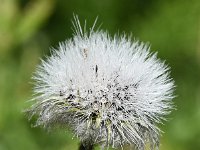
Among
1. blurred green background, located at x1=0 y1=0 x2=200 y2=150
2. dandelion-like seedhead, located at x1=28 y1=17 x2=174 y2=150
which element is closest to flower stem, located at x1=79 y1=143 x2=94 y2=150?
dandelion-like seedhead, located at x1=28 y1=17 x2=174 y2=150

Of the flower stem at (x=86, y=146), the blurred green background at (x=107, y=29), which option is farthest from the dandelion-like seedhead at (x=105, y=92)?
the blurred green background at (x=107, y=29)

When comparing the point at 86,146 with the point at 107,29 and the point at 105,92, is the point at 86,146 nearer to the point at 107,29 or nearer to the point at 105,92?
the point at 105,92

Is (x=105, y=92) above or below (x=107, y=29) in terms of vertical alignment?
below

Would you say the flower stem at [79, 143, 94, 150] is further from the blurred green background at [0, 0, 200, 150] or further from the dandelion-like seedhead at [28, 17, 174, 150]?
the blurred green background at [0, 0, 200, 150]

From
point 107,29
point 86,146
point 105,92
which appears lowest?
point 86,146

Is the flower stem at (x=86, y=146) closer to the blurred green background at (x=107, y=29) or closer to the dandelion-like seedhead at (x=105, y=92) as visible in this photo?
the dandelion-like seedhead at (x=105, y=92)

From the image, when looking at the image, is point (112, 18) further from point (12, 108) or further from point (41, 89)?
point (41, 89)

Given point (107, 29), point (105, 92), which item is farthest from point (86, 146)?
point (107, 29)
